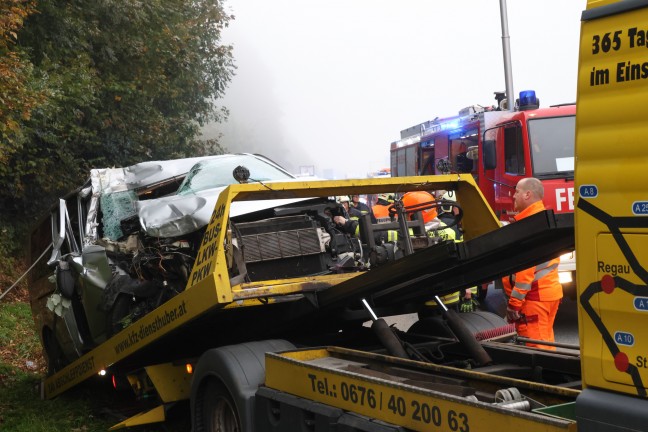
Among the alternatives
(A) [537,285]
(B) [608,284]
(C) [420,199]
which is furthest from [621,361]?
(C) [420,199]

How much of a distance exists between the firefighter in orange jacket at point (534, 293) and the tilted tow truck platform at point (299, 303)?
29cm

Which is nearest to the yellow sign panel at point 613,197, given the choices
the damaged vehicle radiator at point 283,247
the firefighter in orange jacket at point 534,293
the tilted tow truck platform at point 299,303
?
the tilted tow truck platform at point 299,303

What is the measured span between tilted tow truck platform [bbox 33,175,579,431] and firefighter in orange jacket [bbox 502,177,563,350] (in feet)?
0.96

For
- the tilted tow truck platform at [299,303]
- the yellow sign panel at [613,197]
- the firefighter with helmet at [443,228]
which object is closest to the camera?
the yellow sign panel at [613,197]

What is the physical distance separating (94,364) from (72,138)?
12.2 meters

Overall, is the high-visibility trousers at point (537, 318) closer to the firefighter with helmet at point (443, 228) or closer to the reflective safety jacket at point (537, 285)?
the reflective safety jacket at point (537, 285)

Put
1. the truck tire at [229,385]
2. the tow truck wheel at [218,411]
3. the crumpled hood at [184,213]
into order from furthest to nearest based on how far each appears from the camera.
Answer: the crumpled hood at [184,213] → the tow truck wheel at [218,411] → the truck tire at [229,385]

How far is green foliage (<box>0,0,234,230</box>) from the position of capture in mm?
16078

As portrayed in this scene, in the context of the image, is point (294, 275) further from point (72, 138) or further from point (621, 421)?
point (72, 138)

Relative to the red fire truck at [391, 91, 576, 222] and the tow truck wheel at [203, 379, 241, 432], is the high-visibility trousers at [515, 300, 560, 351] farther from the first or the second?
the red fire truck at [391, 91, 576, 222]

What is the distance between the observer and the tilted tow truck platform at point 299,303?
170 inches

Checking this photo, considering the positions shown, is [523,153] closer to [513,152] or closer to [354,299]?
[513,152]

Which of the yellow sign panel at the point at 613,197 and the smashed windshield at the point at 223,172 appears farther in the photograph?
the smashed windshield at the point at 223,172

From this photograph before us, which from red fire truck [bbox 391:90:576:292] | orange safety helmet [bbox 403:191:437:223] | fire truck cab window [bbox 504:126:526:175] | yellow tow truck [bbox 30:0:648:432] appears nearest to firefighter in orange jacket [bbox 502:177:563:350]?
yellow tow truck [bbox 30:0:648:432]
